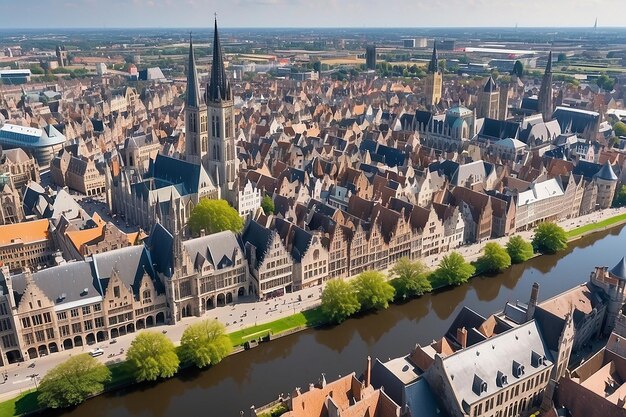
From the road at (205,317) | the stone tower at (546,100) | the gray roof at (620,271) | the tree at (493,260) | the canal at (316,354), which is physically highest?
the stone tower at (546,100)

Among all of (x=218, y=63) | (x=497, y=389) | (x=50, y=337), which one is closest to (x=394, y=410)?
(x=497, y=389)

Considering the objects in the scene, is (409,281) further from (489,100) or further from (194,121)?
(489,100)

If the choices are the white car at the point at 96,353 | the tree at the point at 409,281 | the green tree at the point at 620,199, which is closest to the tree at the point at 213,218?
the tree at the point at 409,281

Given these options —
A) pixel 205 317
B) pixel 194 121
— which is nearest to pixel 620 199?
pixel 194 121

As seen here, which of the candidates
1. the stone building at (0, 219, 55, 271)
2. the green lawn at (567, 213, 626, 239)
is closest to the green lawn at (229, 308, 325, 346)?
the stone building at (0, 219, 55, 271)

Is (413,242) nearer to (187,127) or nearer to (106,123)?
(187,127)

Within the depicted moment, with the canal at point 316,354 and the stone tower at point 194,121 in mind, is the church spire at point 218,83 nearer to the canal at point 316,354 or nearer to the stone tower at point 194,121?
the stone tower at point 194,121

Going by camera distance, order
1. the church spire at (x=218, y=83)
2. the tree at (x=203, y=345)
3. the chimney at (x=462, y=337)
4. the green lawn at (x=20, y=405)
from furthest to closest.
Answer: the church spire at (x=218, y=83)
the tree at (x=203, y=345)
the green lawn at (x=20, y=405)
the chimney at (x=462, y=337)
